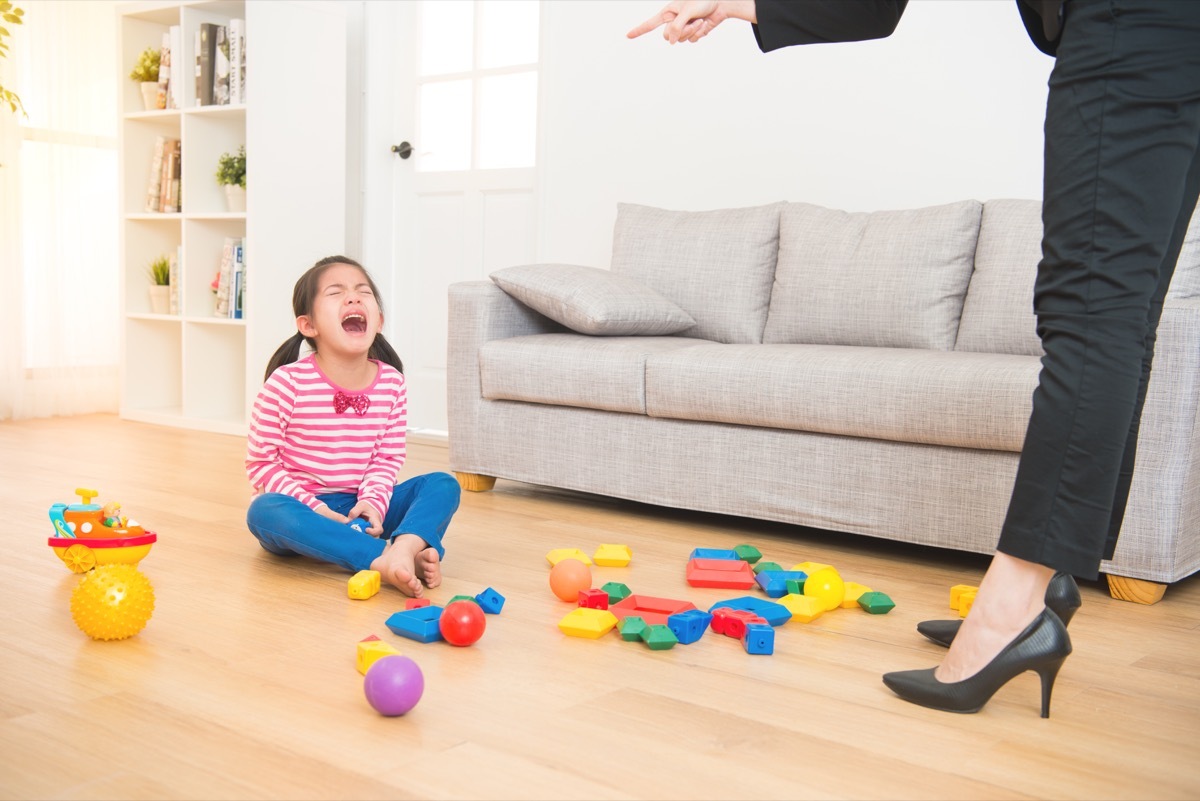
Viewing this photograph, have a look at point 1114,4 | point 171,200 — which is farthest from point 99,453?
point 1114,4

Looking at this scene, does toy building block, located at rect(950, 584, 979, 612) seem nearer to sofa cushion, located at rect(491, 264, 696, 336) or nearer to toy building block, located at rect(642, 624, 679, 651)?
toy building block, located at rect(642, 624, 679, 651)

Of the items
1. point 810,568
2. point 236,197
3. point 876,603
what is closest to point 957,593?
point 876,603

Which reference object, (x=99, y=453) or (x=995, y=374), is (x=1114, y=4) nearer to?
(x=995, y=374)

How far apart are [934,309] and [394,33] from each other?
2.62 meters

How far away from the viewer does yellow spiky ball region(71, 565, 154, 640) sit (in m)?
1.49

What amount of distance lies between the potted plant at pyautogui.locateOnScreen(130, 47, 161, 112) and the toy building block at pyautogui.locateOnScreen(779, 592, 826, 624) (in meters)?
3.48

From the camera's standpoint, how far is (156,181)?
423 centimetres

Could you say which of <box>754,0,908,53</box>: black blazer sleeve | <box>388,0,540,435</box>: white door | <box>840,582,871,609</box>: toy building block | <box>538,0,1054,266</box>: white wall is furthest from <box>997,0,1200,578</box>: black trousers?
<box>388,0,540,435</box>: white door

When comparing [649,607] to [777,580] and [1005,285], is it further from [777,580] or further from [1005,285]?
[1005,285]

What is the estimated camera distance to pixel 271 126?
3879mm

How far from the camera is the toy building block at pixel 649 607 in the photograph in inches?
67.7

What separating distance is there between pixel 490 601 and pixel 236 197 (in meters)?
2.82

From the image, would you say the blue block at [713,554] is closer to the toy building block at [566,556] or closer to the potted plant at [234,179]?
the toy building block at [566,556]

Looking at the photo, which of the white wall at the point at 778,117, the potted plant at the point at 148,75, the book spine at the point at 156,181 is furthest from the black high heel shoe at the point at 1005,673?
the potted plant at the point at 148,75
